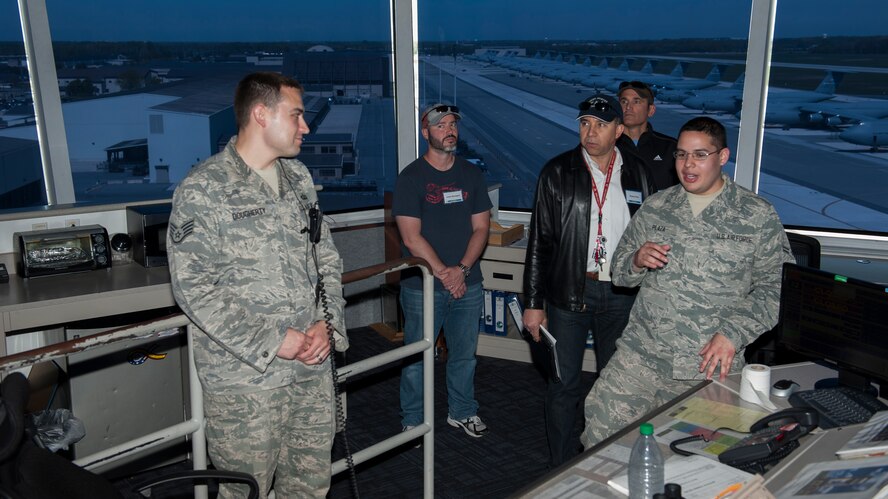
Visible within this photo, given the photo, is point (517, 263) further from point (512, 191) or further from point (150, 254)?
point (150, 254)

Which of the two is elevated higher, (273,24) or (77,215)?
(273,24)

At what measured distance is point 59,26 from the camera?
167 inches

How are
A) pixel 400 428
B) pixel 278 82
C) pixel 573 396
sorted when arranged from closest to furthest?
1. pixel 278 82
2. pixel 573 396
3. pixel 400 428

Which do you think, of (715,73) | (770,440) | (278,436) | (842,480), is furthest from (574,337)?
(715,73)

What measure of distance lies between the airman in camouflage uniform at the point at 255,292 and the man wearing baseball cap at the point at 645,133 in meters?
2.41

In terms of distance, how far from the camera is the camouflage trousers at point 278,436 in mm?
2291

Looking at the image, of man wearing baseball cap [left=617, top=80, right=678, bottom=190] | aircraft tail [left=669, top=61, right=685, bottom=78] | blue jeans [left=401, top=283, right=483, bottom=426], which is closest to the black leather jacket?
blue jeans [left=401, top=283, right=483, bottom=426]

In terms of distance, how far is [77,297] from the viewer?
3.17m

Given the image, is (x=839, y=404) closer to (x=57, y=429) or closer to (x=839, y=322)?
(x=839, y=322)

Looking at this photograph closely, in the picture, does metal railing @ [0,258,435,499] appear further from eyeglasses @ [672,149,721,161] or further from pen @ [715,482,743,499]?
pen @ [715,482,743,499]

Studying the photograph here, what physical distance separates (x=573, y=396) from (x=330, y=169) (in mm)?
3226

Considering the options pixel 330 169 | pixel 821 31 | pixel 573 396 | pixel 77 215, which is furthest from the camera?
pixel 330 169

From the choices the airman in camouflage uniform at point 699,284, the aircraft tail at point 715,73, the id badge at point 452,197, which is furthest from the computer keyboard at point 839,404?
the aircraft tail at point 715,73

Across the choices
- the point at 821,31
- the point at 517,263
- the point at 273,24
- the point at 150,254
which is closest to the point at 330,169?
the point at 273,24
